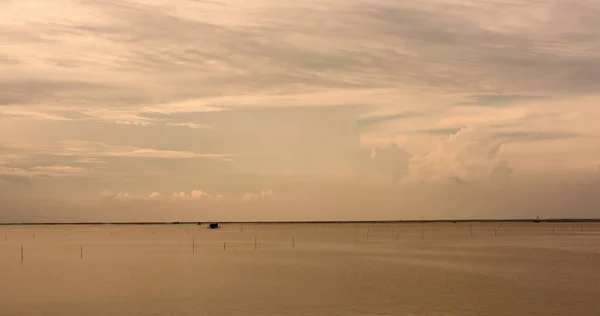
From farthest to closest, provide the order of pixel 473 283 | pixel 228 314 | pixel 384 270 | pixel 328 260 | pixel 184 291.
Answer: pixel 328 260
pixel 384 270
pixel 473 283
pixel 184 291
pixel 228 314

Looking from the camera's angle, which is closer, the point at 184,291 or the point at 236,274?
the point at 184,291

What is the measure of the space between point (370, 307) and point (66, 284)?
2440 centimetres

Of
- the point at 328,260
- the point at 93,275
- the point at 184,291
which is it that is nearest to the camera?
the point at 184,291

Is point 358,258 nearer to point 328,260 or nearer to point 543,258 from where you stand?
point 328,260

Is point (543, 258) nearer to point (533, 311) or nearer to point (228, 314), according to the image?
point (533, 311)

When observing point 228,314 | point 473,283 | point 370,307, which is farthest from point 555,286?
point 228,314

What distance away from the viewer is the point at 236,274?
58.0 m

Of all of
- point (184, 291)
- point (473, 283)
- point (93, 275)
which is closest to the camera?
point (184, 291)

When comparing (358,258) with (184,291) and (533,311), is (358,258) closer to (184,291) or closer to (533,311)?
(184,291)

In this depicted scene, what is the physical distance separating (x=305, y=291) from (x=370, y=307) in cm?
856

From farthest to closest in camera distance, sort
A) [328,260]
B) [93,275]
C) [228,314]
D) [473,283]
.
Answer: [328,260] < [93,275] < [473,283] < [228,314]

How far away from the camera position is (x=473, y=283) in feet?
164

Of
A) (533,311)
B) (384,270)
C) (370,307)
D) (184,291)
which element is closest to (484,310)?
(533,311)

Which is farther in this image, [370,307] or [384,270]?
[384,270]
